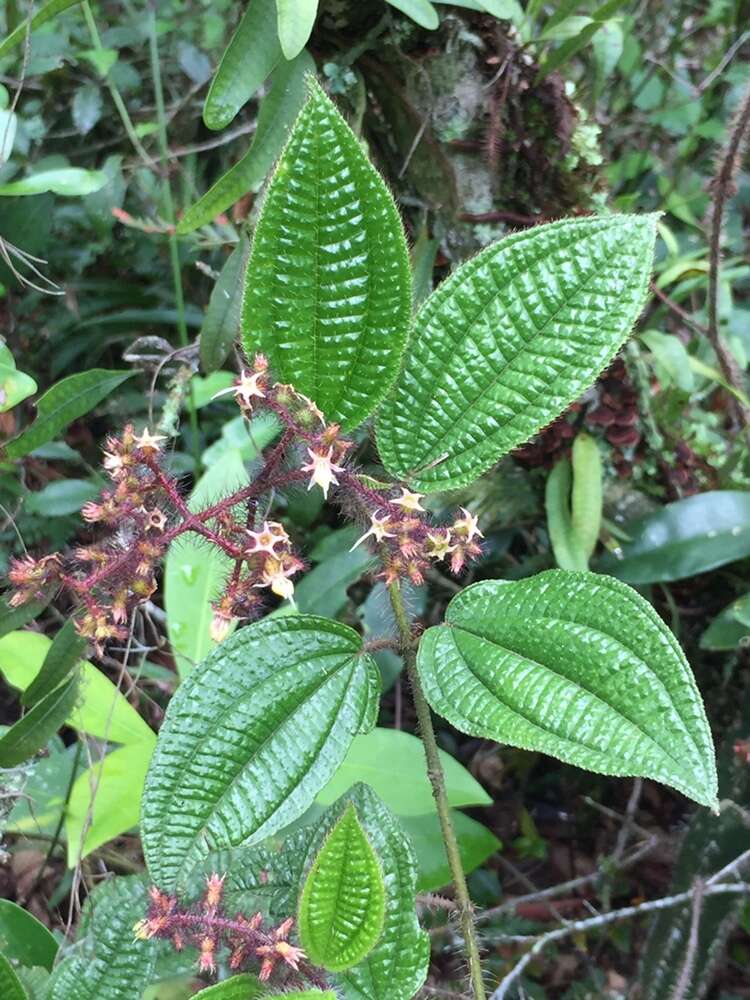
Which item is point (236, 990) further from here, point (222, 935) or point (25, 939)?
point (25, 939)

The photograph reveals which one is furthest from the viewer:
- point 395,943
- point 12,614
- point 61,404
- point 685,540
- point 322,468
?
point 685,540

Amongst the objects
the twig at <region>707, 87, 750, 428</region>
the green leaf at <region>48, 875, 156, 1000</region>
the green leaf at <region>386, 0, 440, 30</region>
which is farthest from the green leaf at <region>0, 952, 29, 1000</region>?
the twig at <region>707, 87, 750, 428</region>

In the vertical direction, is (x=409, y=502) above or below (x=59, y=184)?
below

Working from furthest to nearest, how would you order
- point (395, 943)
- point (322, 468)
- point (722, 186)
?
point (722, 186), point (395, 943), point (322, 468)

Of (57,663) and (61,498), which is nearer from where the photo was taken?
(57,663)

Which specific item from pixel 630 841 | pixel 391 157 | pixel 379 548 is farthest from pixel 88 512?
pixel 630 841

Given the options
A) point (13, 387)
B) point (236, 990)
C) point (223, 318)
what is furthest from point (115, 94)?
point (236, 990)

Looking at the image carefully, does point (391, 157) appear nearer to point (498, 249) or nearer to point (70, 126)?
point (498, 249)

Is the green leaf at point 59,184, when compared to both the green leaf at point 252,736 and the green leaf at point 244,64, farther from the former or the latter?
the green leaf at point 252,736
